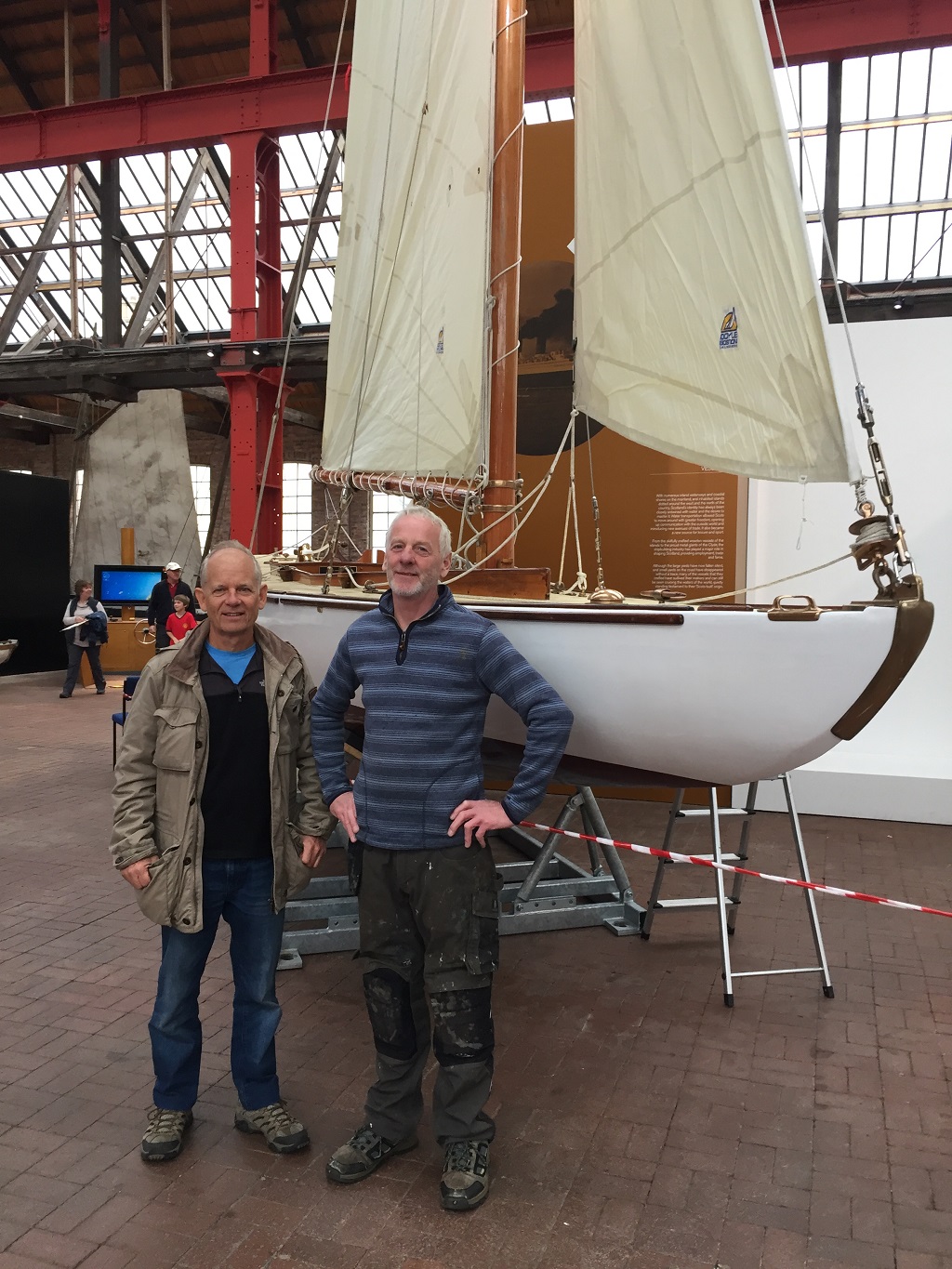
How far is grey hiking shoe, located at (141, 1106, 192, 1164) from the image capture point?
2582 mm

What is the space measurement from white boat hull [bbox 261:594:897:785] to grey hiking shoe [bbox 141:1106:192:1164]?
5.21 feet

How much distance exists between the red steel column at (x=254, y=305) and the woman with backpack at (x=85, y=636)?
2.12 m

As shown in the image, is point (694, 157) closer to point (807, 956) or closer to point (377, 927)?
point (377, 927)

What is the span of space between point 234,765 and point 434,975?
2.39 ft

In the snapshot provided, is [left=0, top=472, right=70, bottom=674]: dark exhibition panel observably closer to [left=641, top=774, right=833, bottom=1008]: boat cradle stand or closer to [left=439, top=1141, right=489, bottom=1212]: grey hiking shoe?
[left=641, top=774, right=833, bottom=1008]: boat cradle stand

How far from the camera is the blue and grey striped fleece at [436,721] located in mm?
2426

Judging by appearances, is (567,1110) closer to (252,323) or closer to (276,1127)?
(276,1127)

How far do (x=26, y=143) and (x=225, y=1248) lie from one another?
44.9 ft

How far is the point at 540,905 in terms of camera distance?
14.7 feet

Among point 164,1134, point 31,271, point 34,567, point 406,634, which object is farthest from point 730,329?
point 31,271

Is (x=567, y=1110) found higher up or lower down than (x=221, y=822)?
lower down

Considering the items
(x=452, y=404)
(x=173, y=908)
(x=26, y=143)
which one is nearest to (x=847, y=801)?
(x=452, y=404)

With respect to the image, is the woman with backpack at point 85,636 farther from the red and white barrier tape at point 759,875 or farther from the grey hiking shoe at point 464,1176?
the grey hiking shoe at point 464,1176

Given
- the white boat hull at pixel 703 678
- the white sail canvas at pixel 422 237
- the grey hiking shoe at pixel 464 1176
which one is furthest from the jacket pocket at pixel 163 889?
the white sail canvas at pixel 422 237
